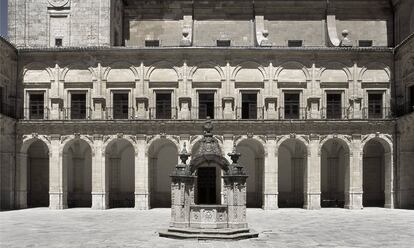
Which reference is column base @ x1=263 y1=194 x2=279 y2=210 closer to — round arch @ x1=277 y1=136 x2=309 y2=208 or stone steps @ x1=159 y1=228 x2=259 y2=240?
round arch @ x1=277 y1=136 x2=309 y2=208

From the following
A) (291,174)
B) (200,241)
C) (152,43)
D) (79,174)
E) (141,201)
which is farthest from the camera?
(152,43)

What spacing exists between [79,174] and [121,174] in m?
3.01

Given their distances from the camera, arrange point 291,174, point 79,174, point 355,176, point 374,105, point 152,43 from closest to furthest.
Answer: point 355,176, point 374,105, point 79,174, point 291,174, point 152,43

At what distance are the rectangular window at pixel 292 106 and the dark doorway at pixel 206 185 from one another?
15.5 meters

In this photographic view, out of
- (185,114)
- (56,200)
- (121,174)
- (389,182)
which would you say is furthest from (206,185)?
(389,182)

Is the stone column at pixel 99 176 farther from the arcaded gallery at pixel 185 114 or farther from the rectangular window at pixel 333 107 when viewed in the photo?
the rectangular window at pixel 333 107

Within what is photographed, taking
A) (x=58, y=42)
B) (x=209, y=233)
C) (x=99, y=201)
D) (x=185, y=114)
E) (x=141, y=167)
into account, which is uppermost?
(x=58, y=42)

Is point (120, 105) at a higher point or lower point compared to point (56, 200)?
higher

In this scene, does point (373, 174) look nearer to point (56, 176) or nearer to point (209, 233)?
point (56, 176)

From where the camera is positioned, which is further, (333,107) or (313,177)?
(333,107)

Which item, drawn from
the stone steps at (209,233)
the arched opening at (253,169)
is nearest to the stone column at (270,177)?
the arched opening at (253,169)

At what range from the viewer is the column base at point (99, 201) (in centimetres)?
3784

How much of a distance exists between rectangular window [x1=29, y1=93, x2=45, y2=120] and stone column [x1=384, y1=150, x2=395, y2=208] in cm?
2340

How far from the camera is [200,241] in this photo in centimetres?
2084
